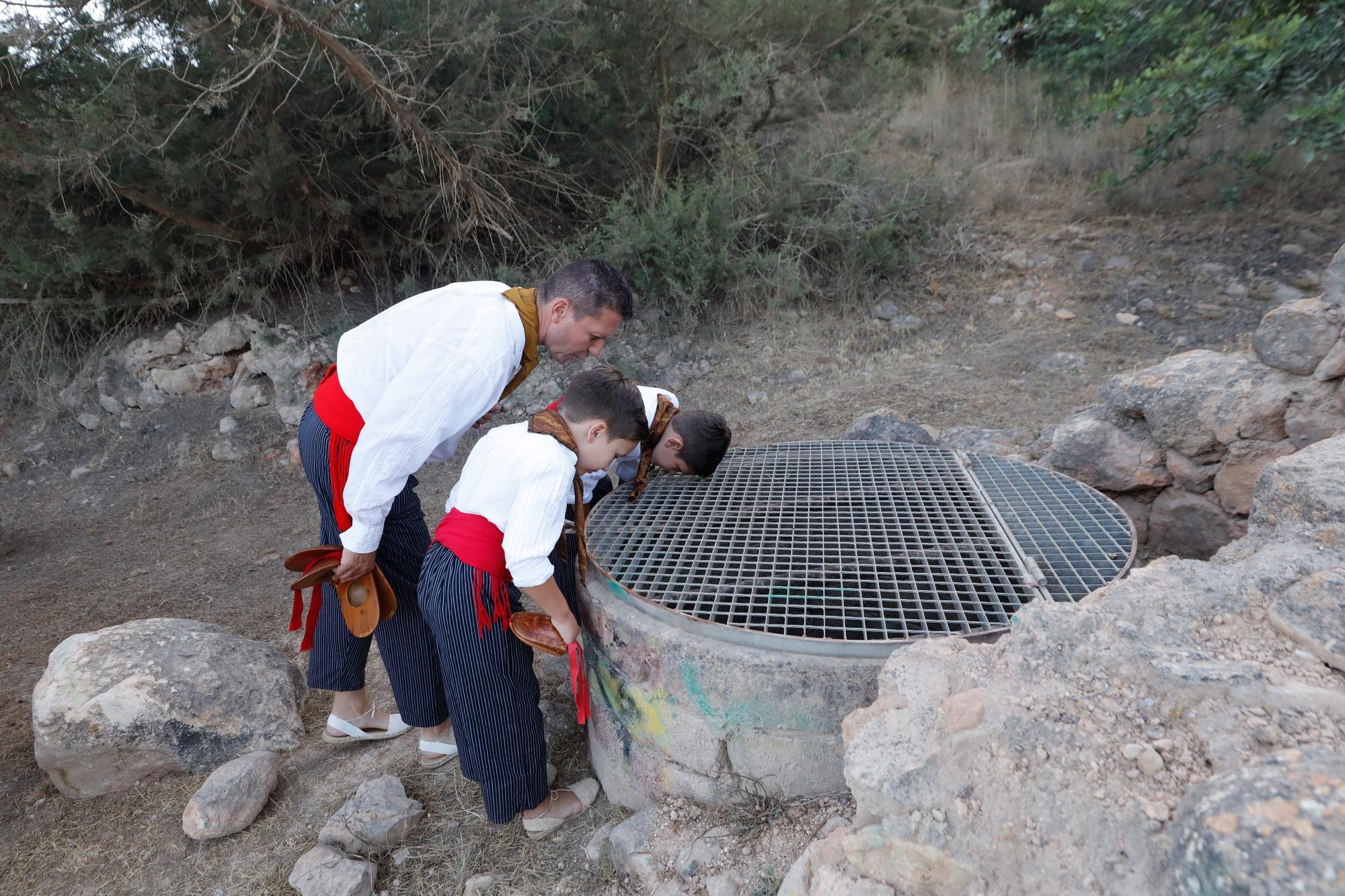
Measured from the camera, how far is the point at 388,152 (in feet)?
18.8

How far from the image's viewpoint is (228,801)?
241 centimetres

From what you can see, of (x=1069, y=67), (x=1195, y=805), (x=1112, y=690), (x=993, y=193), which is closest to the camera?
(x=1195, y=805)

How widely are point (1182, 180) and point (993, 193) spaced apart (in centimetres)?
150

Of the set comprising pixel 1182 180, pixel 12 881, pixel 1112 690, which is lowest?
pixel 12 881

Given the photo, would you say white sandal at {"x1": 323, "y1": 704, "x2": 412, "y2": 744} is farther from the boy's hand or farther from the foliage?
the foliage

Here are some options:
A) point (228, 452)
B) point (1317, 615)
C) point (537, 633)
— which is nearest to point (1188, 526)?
point (1317, 615)

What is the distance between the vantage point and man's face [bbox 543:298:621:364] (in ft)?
7.17

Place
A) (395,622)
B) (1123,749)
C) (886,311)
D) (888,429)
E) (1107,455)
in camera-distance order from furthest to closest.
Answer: (886,311) < (888,429) < (1107,455) < (395,622) < (1123,749)

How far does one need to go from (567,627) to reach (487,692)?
33 cm

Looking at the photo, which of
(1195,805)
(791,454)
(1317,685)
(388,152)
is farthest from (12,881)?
(388,152)

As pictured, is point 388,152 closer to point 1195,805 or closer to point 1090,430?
point 1090,430

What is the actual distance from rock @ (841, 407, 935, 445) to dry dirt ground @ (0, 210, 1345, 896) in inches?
36.2

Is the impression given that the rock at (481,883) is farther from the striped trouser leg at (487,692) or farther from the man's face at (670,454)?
the man's face at (670,454)

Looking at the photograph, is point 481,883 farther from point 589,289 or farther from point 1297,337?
point 1297,337
